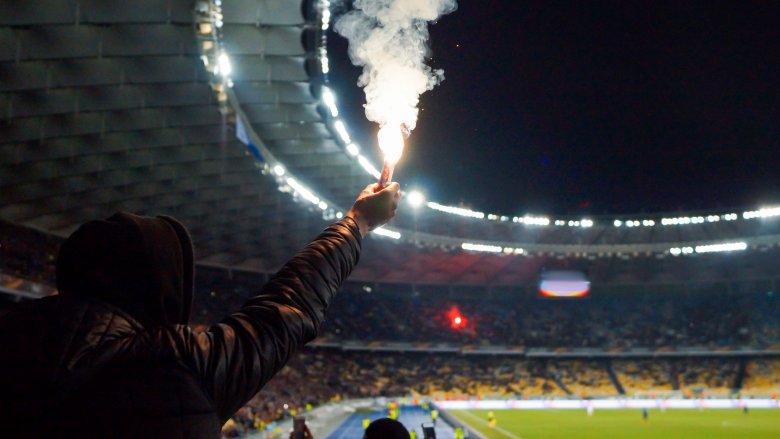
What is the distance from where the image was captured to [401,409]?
35.4m

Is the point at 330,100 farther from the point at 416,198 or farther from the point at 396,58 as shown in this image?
the point at 396,58

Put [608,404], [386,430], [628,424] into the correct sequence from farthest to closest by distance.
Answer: [608,404] < [628,424] < [386,430]

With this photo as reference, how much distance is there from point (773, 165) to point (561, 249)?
1299cm

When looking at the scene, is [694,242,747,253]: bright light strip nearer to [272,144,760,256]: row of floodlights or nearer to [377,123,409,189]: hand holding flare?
[272,144,760,256]: row of floodlights

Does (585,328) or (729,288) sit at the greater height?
(729,288)

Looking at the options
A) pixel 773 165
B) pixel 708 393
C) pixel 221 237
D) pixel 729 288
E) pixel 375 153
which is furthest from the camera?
pixel 729 288

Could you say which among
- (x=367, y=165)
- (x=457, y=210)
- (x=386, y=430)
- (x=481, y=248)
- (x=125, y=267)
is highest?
(x=367, y=165)

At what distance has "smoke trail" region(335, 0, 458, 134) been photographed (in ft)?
13.2

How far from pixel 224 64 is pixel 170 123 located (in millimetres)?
4690

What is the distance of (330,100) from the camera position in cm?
1969

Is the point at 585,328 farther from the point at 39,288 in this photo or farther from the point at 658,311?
the point at 39,288

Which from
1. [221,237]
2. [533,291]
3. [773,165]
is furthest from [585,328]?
[221,237]

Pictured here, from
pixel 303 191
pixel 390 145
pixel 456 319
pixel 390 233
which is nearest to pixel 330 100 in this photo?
pixel 303 191

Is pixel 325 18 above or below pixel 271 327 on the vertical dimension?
above
